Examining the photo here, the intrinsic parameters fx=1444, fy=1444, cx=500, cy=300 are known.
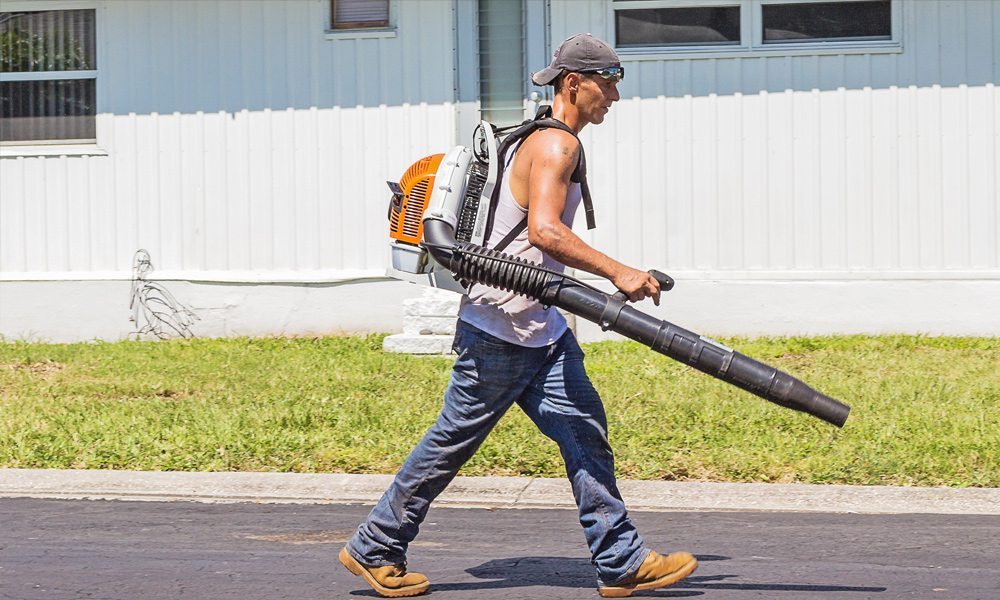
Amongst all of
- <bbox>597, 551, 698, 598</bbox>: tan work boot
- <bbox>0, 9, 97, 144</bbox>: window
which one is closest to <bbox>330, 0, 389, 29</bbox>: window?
<bbox>0, 9, 97, 144</bbox>: window

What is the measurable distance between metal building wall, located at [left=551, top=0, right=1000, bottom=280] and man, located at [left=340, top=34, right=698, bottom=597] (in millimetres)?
7438

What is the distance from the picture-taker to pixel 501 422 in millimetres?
8797

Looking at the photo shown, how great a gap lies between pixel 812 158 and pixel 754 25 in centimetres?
125

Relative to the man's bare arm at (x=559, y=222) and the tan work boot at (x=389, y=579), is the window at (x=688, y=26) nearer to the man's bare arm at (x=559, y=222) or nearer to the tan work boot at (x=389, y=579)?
the man's bare arm at (x=559, y=222)

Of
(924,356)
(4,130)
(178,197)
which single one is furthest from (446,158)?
(4,130)

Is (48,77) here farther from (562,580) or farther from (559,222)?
(559,222)

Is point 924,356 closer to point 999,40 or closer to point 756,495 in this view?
point 999,40

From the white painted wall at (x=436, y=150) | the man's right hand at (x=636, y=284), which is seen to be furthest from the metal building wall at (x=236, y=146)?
the man's right hand at (x=636, y=284)

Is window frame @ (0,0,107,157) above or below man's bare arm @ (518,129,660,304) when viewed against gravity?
above

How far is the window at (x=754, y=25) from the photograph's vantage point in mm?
12312

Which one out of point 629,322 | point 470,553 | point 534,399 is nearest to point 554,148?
point 629,322

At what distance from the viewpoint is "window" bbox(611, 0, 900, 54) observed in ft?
40.4

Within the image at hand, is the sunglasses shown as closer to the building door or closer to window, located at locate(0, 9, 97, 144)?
the building door

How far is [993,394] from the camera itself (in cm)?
948
